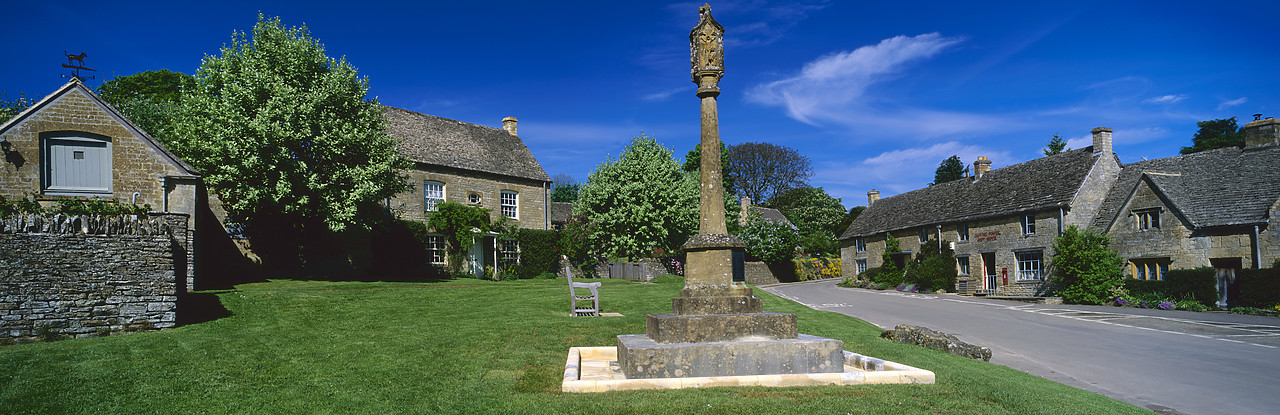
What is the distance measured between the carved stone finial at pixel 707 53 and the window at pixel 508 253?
24.7 m

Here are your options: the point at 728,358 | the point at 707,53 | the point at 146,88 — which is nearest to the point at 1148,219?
the point at 707,53

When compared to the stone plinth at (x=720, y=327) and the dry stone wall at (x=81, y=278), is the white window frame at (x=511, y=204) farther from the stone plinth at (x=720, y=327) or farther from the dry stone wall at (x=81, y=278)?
the stone plinth at (x=720, y=327)

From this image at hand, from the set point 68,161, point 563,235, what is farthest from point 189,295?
point 563,235

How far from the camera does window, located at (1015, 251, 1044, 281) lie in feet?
100

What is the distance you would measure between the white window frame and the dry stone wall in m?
21.0

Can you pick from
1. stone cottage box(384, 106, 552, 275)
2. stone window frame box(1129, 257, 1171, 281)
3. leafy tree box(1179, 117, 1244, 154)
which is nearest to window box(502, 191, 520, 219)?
stone cottage box(384, 106, 552, 275)

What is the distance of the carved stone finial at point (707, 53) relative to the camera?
29.0 feet

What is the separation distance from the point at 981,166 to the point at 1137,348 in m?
29.0

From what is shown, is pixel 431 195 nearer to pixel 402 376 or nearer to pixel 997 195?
pixel 402 376

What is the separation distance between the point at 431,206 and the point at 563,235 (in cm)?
742

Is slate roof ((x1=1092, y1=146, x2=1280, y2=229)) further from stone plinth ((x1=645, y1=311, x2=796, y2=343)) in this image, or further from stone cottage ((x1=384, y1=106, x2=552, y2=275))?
stone cottage ((x1=384, y1=106, x2=552, y2=275))

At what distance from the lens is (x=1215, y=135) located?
185 feet

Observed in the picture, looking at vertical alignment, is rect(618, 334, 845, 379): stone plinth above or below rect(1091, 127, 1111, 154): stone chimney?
below

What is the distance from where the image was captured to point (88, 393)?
22.4 feet
